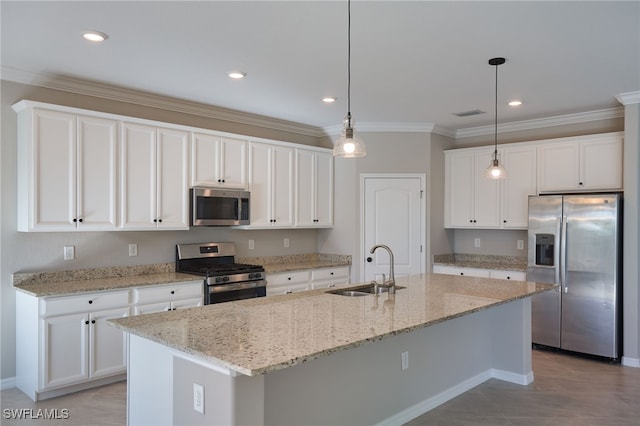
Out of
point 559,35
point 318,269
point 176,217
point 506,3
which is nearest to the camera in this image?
point 506,3

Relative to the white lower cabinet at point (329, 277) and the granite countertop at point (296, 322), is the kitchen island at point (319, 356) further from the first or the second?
the white lower cabinet at point (329, 277)

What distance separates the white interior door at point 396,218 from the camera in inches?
235

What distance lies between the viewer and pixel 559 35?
10.1ft

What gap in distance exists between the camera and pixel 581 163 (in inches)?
200

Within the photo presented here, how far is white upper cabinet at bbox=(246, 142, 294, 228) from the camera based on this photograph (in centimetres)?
522

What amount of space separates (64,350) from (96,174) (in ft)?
4.63

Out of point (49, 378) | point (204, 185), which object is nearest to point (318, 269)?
point (204, 185)

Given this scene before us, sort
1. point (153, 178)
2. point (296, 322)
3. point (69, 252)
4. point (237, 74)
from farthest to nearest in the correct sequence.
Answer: point (153, 178) < point (69, 252) < point (237, 74) < point (296, 322)

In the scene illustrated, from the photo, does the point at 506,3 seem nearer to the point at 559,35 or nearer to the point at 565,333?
the point at 559,35

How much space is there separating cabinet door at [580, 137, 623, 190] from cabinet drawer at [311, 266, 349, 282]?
2811 mm

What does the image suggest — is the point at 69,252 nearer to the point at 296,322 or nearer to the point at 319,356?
the point at 296,322

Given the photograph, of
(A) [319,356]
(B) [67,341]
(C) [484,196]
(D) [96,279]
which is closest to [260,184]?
(D) [96,279]

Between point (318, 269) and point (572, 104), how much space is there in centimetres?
323

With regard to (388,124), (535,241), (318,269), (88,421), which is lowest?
(88,421)
